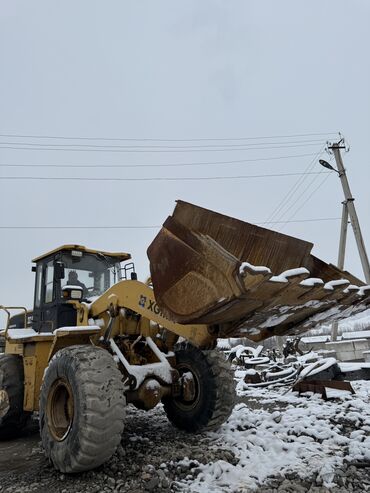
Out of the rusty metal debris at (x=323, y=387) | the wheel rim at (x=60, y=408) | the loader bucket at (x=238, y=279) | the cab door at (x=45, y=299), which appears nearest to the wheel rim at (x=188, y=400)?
the loader bucket at (x=238, y=279)

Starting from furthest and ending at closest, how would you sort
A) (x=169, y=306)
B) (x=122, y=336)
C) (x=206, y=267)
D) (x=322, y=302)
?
(x=122, y=336) → (x=322, y=302) → (x=169, y=306) → (x=206, y=267)

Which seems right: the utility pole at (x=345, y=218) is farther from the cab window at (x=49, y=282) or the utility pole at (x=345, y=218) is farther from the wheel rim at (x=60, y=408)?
the wheel rim at (x=60, y=408)

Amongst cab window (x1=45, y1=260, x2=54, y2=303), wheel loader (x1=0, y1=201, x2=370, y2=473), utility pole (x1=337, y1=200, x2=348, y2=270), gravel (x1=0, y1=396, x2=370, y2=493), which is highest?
utility pole (x1=337, y1=200, x2=348, y2=270)

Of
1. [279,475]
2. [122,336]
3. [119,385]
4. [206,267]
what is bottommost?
[279,475]

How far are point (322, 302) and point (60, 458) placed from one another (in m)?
2.87

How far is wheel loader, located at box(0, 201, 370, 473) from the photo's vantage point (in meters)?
3.44

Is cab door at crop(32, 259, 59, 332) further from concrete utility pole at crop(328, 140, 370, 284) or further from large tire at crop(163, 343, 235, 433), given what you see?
concrete utility pole at crop(328, 140, 370, 284)

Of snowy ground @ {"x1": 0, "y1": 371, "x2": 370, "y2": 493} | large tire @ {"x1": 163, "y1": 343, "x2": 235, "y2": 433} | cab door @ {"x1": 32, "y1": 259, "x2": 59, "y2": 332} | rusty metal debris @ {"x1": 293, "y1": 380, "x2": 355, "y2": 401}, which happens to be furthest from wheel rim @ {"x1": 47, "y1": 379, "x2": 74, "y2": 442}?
rusty metal debris @ {"x1": 293, "y1": 380, "x2": 355, "y2": 401}

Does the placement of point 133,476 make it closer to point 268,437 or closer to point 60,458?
point 60,458

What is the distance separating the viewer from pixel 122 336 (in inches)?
217

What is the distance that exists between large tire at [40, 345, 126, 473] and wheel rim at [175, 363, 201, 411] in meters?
1.53

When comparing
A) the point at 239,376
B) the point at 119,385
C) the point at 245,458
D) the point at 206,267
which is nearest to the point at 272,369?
the point at 239,376

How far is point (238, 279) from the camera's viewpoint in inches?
120

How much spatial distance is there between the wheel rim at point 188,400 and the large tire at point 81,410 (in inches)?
60.3
